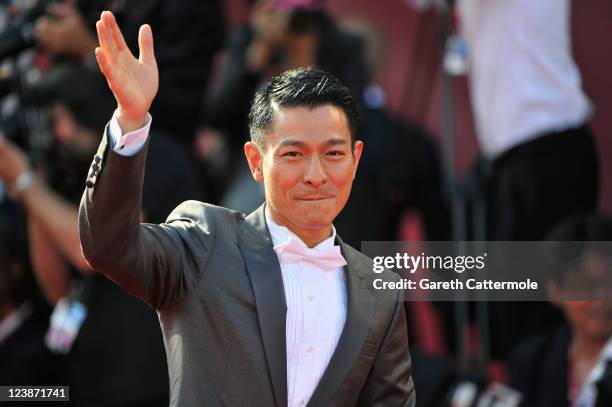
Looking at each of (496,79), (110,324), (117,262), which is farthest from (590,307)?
(117,262)

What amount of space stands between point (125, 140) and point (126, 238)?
202mm

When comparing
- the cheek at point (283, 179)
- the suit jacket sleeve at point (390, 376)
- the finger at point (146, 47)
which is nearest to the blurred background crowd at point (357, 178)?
the suit jacket sleeve at point (390, 376)

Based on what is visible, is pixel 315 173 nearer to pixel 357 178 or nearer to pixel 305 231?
pixel 305 231

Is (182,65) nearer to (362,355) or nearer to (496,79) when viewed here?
(496,79)

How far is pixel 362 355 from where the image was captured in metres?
2.73

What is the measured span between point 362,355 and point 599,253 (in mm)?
2128

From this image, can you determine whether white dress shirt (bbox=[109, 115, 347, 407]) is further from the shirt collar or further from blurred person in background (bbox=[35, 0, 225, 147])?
blurred person in background (bbox=[35, 0, 225, 147])

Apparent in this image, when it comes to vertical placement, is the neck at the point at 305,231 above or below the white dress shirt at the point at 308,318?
above

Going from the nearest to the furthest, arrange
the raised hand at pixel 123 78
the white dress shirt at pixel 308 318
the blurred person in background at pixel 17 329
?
1. the raised hand at pixel 123 78
2. the white dress shirt at pixel 308 318
3. the blurred person in background at pixel 17 329

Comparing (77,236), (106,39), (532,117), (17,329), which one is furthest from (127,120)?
(17,329)

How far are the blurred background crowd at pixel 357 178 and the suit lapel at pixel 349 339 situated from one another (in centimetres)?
184

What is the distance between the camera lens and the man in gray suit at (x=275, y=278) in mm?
2596

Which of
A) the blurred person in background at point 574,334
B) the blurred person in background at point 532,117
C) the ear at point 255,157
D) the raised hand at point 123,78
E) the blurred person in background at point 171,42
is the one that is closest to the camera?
the raised hand at point 123,78

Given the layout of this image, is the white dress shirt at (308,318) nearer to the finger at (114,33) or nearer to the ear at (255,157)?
the ear at (255,157)
